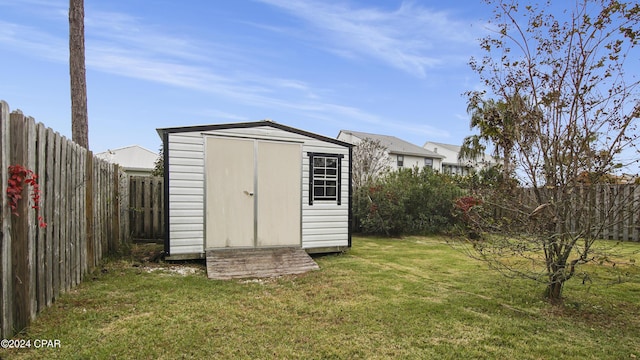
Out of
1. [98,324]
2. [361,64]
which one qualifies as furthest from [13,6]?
[361,64]

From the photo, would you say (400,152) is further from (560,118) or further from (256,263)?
(560,118)

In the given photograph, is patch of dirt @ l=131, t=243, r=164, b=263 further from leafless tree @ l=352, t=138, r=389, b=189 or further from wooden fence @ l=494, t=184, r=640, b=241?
leafless tree @ l=352, t=138, r=389, b=189

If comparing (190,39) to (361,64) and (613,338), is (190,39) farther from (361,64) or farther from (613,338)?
(613,338)

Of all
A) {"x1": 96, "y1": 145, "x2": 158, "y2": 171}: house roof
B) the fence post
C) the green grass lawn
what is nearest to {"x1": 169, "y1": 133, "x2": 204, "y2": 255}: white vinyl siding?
the green grass lawn

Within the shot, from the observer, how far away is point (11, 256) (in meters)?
2.76

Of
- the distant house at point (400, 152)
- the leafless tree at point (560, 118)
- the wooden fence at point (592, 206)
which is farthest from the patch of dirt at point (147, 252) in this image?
the distant house at point (400, 152)

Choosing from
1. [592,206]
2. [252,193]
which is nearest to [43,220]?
[252,193]

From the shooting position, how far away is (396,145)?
29.5 metres

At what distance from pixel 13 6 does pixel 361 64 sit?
9.79 metres

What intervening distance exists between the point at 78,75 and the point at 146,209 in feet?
10.8

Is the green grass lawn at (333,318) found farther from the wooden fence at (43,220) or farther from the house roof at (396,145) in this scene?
the house roof at (396,145)

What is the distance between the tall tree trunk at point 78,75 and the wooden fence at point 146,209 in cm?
150

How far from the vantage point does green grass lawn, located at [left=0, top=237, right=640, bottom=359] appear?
2.85 metres

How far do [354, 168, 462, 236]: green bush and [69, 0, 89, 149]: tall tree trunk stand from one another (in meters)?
7.91
